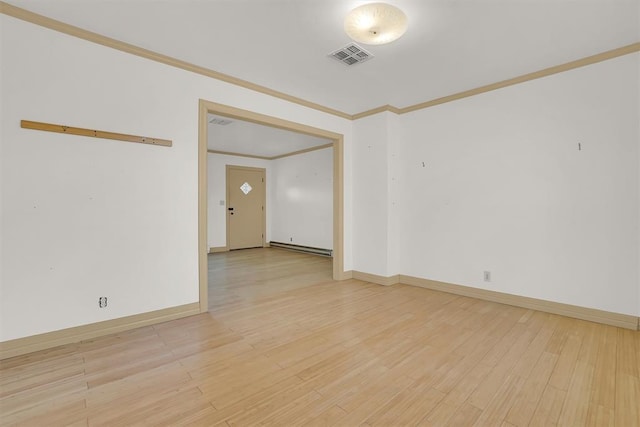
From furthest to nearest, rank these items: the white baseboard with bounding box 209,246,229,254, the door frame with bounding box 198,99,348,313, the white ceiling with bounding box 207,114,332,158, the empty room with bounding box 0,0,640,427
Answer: the white baseboard with bounding box 209,246,229,254
the white ceiling with bounding box 207,114,332,158
the door frame with bounding box 198,99,348,313
the empty room with bounding box 0,0,640,427

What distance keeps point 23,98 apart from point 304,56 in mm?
2365

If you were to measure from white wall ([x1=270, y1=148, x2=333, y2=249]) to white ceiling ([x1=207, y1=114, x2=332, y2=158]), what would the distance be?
405 millimetres

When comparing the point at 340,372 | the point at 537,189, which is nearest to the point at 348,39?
the point at 537,189

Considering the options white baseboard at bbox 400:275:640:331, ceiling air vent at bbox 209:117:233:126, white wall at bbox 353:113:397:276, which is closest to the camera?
white baseboard at bbox 400:275:640:331

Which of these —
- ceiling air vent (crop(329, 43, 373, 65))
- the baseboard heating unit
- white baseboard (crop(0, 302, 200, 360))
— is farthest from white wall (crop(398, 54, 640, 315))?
white baseboard (crop(0, 302, 200, 360))

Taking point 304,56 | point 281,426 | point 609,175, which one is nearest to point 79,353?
point 281,426

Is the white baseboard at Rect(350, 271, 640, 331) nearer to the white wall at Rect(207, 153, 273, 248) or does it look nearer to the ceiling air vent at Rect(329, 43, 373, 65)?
the ceiling air vent at Rect(329, 43, 373, 65)

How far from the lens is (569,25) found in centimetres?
241

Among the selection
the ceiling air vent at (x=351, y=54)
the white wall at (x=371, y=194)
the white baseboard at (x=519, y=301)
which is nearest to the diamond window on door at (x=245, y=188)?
the white wall at (x=371, y=194)

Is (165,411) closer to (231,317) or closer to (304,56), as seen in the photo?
(231,317)

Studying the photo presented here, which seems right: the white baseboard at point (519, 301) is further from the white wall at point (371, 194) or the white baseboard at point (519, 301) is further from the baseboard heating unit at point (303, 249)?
the baseboard heating unit at point (303, 249)

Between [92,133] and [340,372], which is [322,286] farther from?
[92,133]

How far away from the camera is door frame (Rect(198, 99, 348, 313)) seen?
3.17 meters

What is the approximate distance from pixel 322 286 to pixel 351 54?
9.92 feet
